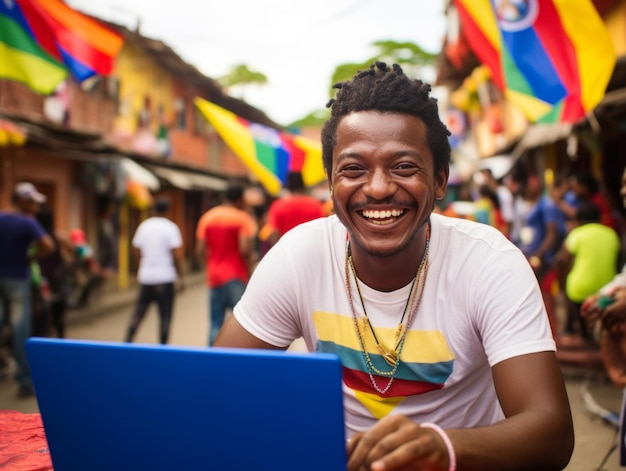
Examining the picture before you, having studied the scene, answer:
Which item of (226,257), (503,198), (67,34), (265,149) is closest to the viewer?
(67,34)

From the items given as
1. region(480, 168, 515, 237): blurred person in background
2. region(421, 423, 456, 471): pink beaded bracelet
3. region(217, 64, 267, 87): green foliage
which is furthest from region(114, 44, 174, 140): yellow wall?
region(217, 64, 267, 87): green foliage

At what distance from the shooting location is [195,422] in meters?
1.08

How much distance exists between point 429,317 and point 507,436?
0.46m

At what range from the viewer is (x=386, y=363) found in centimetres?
177

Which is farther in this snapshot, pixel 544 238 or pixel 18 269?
pixel 544 238

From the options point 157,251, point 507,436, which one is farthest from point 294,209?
point 507,436

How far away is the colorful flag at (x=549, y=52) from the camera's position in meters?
4.11

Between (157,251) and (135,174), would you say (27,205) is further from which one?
(135,174)

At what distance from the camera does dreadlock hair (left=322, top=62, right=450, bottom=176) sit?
1.74 metres

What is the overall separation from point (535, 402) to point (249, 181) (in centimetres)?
3096

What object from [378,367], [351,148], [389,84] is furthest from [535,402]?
[389,84]

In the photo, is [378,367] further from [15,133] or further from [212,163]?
[212,163]

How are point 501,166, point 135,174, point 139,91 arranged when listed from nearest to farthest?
point 501,166
point 135,174
point 139,91

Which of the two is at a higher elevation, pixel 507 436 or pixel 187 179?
pixel 187 179
